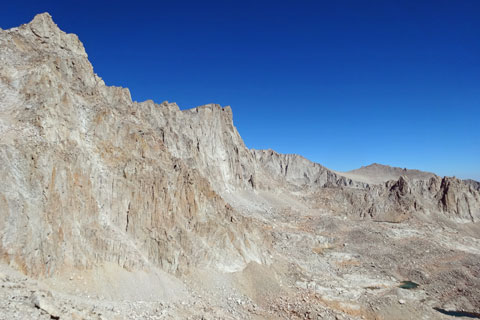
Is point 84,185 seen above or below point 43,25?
below

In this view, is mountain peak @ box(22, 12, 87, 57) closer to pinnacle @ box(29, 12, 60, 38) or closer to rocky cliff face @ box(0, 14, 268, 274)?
pinnacle @ box(29, 12, 60, 38)

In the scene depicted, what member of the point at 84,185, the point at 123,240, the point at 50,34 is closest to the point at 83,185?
the point at 84,185

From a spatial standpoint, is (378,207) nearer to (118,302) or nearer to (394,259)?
(394,259)

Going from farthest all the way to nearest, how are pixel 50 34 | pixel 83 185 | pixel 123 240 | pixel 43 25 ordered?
1. pixel 50 34
2. pixel 43 25
3. pixel 123 240
4. pixel 83 185

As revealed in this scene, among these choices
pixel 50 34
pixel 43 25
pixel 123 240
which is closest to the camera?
pixel 123 240

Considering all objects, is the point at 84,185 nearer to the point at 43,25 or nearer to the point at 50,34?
the point at 50,34

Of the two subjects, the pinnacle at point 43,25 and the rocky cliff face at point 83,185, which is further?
the pinnacle at point 43,25

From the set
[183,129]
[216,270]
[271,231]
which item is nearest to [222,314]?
[216,270]

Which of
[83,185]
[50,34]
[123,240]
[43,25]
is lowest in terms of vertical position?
[123,240]

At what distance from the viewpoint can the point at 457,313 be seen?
101ft

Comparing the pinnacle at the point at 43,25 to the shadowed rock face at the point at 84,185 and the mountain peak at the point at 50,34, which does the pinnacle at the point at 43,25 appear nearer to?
the mountain peak at the point at 50,34

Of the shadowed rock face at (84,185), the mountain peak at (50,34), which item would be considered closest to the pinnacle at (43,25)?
the mountain peak at (50,34)

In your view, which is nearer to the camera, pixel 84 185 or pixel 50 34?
pixel 84 185

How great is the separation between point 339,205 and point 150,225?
2703 inches
